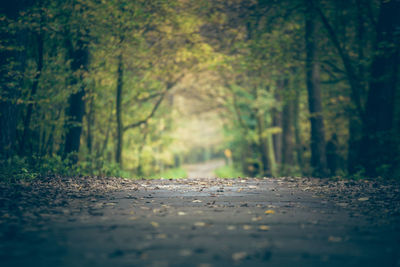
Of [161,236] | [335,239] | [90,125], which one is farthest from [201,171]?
[335,239]

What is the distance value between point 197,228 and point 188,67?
17.3 metres

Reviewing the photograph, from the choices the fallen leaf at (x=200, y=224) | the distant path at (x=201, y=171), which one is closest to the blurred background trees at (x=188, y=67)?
the fallen leaf at (x=200, y=224)

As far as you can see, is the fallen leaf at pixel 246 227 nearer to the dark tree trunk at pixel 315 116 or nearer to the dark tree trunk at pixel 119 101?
the dark tree trunk at pixel 315 116

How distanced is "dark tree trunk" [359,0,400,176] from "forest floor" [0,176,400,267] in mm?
5042

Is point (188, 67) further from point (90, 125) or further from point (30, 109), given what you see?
point (30, 109)

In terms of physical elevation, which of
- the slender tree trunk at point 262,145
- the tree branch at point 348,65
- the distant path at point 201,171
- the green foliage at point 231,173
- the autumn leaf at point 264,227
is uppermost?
the tree branch at point 348,65

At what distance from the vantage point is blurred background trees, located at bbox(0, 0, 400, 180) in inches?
Answer: 525

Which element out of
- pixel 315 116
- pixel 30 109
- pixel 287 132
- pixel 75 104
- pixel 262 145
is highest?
pixel 75 104

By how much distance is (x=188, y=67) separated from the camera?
867 inches

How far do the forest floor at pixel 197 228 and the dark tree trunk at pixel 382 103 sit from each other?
5.04 meters

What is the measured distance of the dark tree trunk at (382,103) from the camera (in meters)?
13.7

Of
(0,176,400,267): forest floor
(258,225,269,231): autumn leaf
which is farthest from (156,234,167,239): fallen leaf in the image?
(258,225,269,231): autumn leaf

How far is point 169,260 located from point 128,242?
0.90 metres

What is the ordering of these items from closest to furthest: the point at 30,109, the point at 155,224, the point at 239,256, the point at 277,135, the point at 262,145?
1. the point at 239,256
2. the point at 155,224
3. the point at 30,109
4. the point at 262,145
5. the point at 277,135
